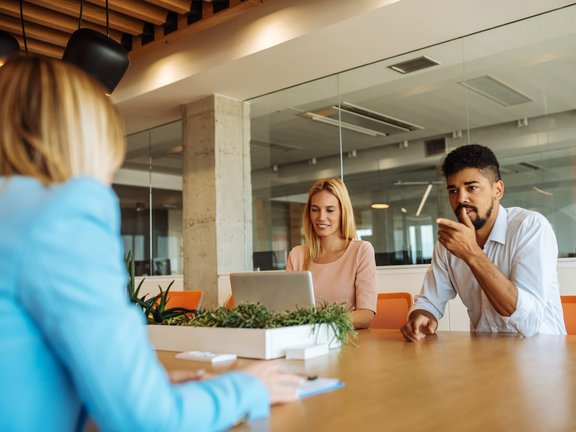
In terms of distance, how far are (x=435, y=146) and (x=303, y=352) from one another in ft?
13.3

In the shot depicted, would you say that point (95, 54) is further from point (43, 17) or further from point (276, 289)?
point (276, 289)

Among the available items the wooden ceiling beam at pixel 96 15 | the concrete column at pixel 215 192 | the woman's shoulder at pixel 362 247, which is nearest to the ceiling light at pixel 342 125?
the concrete column at pixel 215 192

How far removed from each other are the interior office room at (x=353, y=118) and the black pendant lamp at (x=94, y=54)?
1.74 metres

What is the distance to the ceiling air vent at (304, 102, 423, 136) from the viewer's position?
5.76m

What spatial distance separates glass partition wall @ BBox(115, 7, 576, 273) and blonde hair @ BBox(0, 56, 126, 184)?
14.6 feet

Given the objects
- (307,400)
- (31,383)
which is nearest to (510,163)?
(307,400)

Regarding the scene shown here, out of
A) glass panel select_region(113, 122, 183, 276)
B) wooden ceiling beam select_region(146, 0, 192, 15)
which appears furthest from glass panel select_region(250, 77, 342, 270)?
wooden ceiling beam select_region(146, 0, 192, 15)

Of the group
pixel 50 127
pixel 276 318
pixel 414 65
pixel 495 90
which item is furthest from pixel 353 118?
pixel 50 127

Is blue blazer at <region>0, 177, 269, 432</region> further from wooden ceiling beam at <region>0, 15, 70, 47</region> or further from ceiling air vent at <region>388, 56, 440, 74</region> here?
wooden ceiling beam at <region>0, 15, 70, 47</region>

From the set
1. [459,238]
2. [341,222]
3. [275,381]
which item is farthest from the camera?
[341,222]

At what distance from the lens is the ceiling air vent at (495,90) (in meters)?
4.84

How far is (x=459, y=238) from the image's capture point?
2.27 metres

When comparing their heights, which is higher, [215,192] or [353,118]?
[353,118]

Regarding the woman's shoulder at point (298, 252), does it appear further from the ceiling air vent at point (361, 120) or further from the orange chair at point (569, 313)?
the ceiling air vent at point (361, 120)
